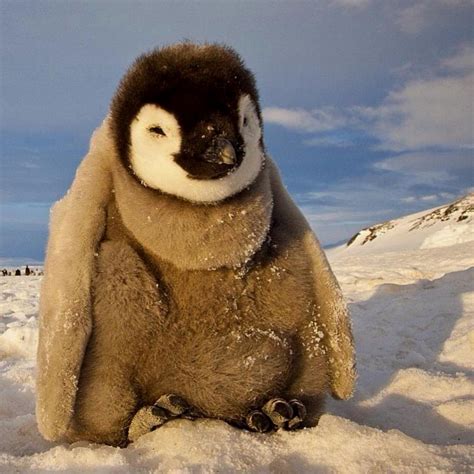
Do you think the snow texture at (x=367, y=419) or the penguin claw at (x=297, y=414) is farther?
the penguin claw at (x=297, y=414)

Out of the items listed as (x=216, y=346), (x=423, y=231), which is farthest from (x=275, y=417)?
(x=423, y=231)

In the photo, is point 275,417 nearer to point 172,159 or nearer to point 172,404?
point 172,404

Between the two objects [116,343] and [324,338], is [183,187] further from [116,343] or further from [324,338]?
[324,338]

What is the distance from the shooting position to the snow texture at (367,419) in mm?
2051

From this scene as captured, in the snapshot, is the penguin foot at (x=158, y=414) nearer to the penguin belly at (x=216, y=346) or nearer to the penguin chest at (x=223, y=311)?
the penguin belly at (x=216, y=346)

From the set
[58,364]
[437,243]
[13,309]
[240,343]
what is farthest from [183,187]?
[437,243]

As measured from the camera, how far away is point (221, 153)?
2080mm

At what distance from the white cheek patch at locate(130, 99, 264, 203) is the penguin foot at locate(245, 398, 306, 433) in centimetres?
83

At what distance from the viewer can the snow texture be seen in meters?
2.05

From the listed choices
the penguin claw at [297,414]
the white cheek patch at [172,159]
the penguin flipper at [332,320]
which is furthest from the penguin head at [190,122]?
the penguin claw at [297,414]

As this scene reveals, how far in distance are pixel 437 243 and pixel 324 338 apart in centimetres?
966

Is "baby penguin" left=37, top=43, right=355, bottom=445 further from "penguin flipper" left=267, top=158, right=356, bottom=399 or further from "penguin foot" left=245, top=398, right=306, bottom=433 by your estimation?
"penguin flipper" left=267, top=158, right=356, bottom=399

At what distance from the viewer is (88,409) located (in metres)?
2.37

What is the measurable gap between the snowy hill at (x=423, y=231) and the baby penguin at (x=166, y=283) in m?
8.27
